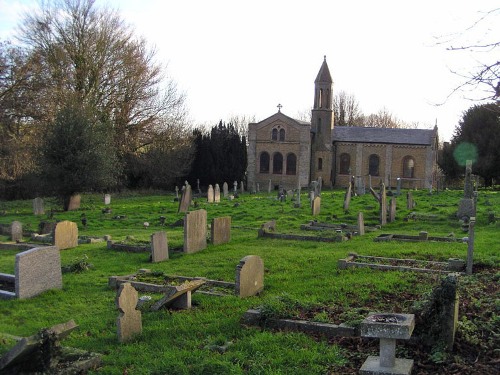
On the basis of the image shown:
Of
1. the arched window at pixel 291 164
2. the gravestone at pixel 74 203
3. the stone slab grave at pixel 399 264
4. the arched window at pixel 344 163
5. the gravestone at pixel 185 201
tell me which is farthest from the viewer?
the arched window at pixel 344 163

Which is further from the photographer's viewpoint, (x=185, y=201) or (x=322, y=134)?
(x=322, y=134)

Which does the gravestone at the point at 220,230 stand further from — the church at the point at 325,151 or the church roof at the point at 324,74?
the church roof at the point at 324,74

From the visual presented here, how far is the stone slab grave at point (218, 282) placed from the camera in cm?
830

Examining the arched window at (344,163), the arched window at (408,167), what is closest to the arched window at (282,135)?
the arched window at (344,163)

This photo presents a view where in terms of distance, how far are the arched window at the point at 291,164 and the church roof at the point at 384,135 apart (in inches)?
183

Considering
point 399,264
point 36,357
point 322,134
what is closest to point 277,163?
point 322,134

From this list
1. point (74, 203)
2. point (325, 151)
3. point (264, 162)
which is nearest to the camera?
point (74, 203)

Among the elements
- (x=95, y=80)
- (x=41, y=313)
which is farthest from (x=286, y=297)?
(x=95, y=80)

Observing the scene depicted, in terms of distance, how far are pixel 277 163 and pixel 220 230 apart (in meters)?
36.1

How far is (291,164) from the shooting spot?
49656 mm

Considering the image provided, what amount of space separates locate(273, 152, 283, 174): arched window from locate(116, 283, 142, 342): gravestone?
43379mm

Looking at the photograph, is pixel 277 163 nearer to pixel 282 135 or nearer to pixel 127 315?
pixel 282 135

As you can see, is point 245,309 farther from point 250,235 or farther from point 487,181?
point 487,181

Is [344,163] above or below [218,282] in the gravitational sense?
above
